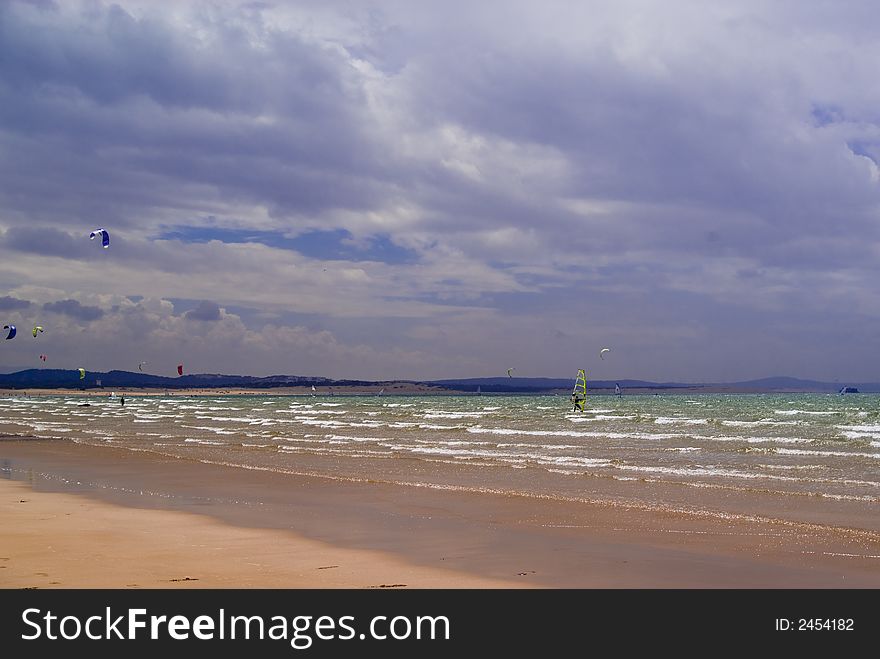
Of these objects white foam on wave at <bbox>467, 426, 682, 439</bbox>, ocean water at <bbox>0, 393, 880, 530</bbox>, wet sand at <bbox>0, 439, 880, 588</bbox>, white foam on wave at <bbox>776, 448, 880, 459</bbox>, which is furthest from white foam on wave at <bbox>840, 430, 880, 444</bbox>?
wet sand at <bbox>0, 439, 880, 588</bbox>

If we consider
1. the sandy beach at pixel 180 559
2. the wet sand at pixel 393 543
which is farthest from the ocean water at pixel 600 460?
the sandy beach at pixel 180 559

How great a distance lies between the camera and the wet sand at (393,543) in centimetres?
863

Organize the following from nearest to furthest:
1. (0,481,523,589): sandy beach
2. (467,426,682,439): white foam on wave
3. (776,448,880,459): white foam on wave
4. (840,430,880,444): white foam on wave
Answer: (0,481,523,589): sandy beach
(776,448,880,459): white foam on wave
(840,430,880,444): white foam on wave
(467,426,682,439): white foam on wave

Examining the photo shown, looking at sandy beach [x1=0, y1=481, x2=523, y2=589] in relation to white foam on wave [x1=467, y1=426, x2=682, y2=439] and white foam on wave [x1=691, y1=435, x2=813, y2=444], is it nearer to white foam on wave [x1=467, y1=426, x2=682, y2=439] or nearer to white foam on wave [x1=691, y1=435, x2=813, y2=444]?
white foam on wave [x1=691, y1=435, x2=813, y2=444]

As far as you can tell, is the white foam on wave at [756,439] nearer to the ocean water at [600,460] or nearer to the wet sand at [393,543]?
the ocean water at [600,460]

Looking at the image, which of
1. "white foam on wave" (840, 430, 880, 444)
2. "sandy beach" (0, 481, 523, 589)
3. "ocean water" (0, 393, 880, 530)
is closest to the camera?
"sandy beach" (0, 481, 523, 589)

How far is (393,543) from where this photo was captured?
10.9 metres

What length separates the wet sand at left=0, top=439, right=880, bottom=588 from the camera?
28.3ft

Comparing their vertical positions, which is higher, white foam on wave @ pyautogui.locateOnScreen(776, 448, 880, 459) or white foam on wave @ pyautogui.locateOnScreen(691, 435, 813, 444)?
white foam on wave @ pyautogui.locateOnScreen(776, 448, 880, 459)

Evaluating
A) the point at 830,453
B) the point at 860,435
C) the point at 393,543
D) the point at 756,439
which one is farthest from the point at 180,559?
the point at 860,435

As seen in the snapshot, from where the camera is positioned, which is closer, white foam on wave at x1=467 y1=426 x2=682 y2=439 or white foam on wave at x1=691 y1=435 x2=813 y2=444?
white foam on wave at x1=691 y1=435 x2=813 y2=444
